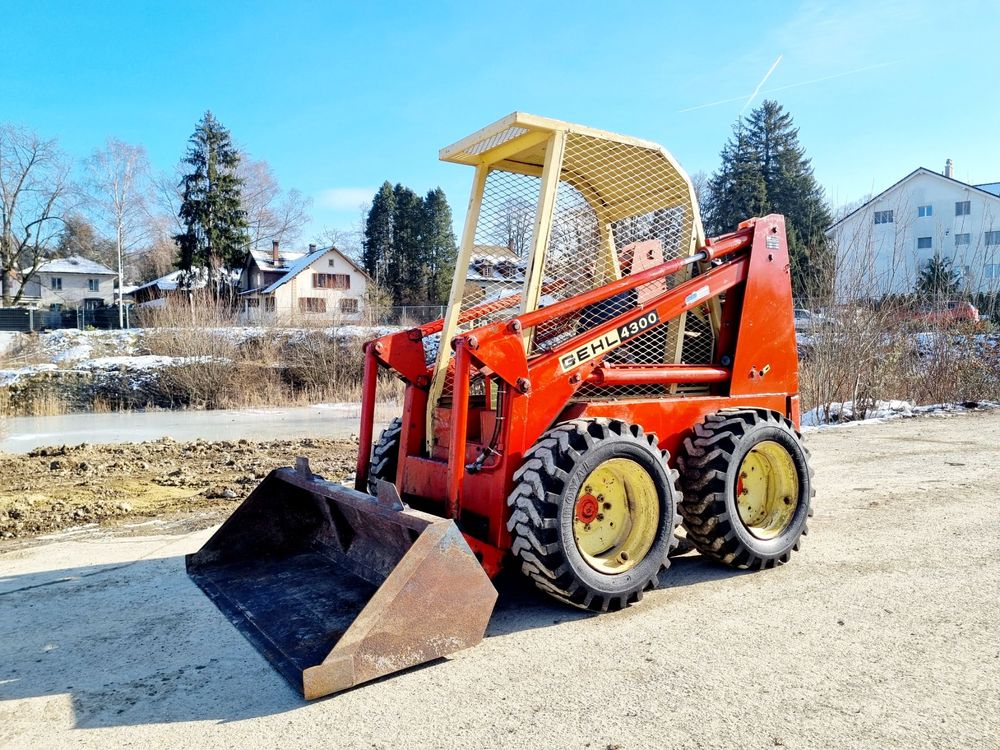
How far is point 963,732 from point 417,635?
2.13 metres

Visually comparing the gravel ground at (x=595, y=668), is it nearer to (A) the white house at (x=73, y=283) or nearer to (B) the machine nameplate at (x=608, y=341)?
(B) the machine nameplate at (x=608, y=341)

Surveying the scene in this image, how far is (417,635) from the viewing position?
10.8 ft

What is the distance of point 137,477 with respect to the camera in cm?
856

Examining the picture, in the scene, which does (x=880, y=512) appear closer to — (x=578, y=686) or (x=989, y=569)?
(x=989, y=569)

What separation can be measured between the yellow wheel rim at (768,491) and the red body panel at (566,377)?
388 mm

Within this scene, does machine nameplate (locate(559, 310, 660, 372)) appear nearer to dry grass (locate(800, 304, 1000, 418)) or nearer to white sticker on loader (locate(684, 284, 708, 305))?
white sticker on loader (locate(684, 284, 708, 305))

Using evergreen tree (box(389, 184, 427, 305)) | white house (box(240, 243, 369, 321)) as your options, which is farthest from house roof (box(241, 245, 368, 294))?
evergreen tree (box(389, 184, 427, 305))

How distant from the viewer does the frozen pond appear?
13.1 m

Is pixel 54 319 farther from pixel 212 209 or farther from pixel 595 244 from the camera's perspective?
pixel 595 244

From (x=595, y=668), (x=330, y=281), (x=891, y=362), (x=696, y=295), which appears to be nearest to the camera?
(x=595, y=668)

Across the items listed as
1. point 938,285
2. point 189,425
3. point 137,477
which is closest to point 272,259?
point 189,425

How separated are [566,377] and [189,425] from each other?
43.0 ft

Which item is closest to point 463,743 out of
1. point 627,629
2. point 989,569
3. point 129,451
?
point 627,629

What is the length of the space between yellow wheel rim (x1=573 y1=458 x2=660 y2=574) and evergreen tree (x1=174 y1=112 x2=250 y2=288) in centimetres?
4362
